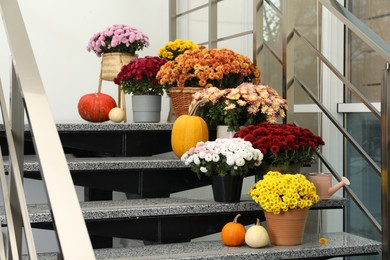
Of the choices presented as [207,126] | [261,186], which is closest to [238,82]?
[207,126]

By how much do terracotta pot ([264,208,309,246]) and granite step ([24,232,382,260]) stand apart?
0.11 ft

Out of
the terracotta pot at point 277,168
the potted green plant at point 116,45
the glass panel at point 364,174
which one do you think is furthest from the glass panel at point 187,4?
the terracotta pot at point 277,168

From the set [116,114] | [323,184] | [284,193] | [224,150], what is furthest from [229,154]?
[116,114]

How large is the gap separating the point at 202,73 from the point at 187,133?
0.44 metres

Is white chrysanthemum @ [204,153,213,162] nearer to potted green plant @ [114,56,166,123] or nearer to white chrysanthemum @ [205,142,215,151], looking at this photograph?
white chrysanthemum @ [205,142,215,151]

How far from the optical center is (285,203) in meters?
2.63

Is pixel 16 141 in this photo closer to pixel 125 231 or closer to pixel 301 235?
pixel 125 231

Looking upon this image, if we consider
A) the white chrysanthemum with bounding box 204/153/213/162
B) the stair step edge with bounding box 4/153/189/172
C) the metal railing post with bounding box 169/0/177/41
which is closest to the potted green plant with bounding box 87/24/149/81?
the metal railing post with bounding box 169/0/177/41

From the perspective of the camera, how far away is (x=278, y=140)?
2.91m

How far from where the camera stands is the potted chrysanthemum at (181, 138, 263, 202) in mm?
2791

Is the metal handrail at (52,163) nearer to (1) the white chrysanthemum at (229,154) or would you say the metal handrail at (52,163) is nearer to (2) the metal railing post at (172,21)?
(1) the white chrysanthemum at (229,154)

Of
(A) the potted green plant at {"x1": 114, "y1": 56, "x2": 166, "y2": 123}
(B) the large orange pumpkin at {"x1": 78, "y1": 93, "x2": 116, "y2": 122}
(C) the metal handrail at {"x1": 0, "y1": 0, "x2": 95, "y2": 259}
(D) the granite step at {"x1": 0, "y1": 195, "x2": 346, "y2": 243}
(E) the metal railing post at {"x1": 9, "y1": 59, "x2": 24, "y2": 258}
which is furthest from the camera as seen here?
(B) the large orange pumpkin at {"x1": 78, "y1": 93, "x2": 116, "y2": 122}

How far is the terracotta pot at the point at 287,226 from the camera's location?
8.77 feet

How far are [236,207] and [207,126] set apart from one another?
2.03ft
